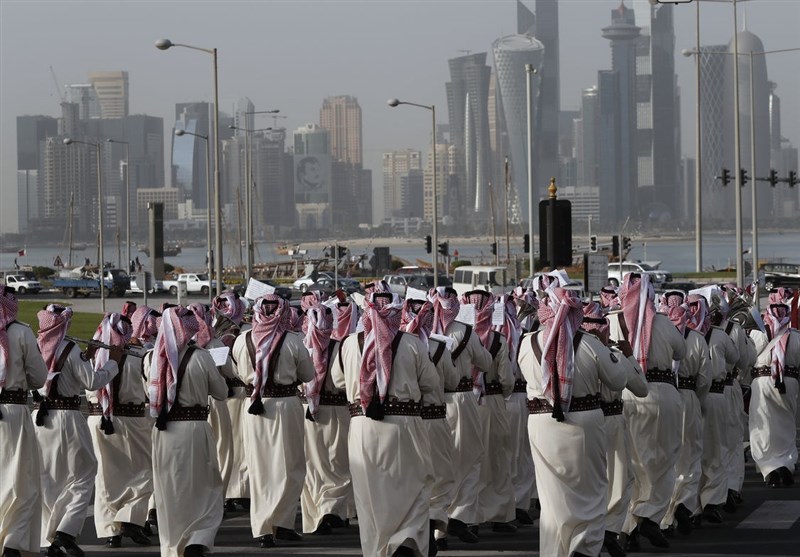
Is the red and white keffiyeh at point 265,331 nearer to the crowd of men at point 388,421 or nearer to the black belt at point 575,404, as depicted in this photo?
the crowd of men at point 388,421

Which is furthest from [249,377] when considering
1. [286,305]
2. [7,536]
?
[7,536]

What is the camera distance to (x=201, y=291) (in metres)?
71.4

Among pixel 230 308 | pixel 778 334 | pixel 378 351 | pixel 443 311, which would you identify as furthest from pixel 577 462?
pixel 778 334

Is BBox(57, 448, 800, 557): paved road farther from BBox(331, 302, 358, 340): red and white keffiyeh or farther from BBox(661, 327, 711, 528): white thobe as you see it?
BBox(331, 302, 358, 340): red and white keffiyeh

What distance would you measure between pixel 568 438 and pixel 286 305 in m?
3.07

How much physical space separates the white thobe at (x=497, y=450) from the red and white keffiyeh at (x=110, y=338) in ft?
9.57

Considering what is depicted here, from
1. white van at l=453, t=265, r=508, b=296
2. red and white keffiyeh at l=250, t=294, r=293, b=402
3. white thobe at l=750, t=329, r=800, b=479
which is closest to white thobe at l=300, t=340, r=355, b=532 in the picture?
red and white keffiyeh at l=250, t=294, r=293, b=402

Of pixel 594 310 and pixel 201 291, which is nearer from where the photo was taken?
pixel 594 310

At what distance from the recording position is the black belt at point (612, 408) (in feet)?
34.7

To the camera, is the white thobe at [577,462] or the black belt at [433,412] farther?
the black belt at [433,412]

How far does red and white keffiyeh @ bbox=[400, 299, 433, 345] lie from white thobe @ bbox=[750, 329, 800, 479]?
5.06 meters

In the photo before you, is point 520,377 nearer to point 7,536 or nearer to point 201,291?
point 7,536

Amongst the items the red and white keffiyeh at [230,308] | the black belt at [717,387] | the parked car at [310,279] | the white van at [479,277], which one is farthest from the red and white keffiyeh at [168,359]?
the parked car at [310,279]

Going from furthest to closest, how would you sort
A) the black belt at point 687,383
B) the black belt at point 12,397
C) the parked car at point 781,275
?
the parked car at point 781,275 → the black belt at point 687,383 → the black belt at point 12,397
